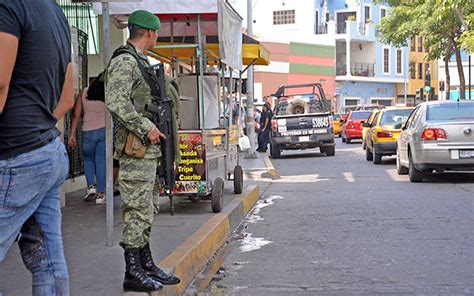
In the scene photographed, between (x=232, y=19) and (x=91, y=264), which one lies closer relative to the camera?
(x=91, y=264)

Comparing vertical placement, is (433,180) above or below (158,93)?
below

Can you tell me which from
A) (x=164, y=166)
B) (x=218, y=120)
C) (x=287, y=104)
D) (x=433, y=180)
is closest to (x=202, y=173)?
(x=218, y=120)

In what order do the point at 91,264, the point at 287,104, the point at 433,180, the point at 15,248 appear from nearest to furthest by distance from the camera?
the point at 91,264 < the point at 15,248 < the point at 433,180 < the point at 287,104

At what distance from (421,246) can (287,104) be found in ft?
52.4

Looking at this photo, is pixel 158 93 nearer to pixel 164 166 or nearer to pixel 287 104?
pixel 164 166

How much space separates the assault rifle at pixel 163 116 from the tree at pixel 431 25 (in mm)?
20476

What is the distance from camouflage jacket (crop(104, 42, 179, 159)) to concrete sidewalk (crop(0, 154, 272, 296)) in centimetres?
104

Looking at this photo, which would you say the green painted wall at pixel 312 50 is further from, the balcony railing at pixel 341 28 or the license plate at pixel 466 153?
the license plate at pixel 466 153

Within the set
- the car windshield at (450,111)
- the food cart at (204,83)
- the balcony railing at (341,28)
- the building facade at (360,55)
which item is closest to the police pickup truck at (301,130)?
the car windshield at (450,111)

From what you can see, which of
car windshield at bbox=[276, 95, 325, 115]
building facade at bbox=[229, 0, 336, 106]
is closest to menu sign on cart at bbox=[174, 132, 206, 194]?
car windshield at bbox=[276, 95, 325, 115]

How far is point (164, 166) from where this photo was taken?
5.21 meters

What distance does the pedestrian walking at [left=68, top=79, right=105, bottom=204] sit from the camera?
9602 mm

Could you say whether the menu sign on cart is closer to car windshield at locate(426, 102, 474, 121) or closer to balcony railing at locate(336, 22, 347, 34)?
car windshield at locate(426, 102, 474, 121)

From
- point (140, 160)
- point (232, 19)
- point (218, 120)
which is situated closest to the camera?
point (140, 160)
